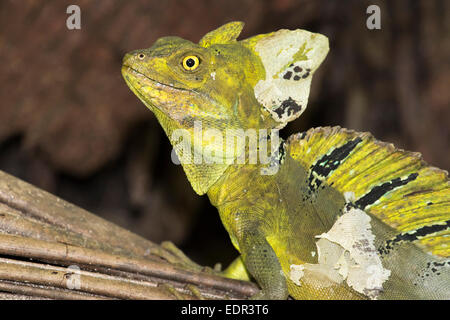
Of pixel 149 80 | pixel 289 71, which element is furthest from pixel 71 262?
pixel 289 71

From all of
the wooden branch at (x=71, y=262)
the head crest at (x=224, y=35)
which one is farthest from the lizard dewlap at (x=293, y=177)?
the wooden branch at (x=71, y=262)

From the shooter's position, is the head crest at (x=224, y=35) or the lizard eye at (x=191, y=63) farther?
the head crest at (x=224, y=35)

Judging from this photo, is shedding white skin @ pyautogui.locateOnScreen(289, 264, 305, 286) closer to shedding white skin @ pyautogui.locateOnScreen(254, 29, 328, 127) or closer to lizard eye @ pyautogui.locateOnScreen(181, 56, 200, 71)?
shedding white skin @ pyautogui.locateOnScreen(254, 29, 328, 127)

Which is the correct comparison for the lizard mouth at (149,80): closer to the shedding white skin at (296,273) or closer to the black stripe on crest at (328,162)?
the black stripe on crest at (328,162)

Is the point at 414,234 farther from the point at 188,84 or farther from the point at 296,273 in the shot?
the point at 188,84

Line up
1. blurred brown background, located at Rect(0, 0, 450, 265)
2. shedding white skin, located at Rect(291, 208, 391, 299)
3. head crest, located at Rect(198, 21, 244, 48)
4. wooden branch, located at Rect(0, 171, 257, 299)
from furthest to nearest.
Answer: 1. blurred brown background, located at Rect(0, 0, 450, 265)
2. head crest, located at Rect(198, 21, 244, 48)
3. shedding white skin, located at Rect(291, 208, 391, 299)
4. wooden branch, located at Rect(0, 171, 257, 299)

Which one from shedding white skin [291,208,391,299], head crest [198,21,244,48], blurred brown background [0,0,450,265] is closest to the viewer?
shedding white skin [291,208,391,299]

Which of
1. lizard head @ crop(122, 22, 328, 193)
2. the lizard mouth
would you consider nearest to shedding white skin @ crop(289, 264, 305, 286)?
lizard head @ crop(122, 22, 328, 193)

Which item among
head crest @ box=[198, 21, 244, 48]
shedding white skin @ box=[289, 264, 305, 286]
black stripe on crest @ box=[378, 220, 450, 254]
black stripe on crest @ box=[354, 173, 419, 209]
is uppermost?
head crest @ box=[198, 21, 244, 48]
